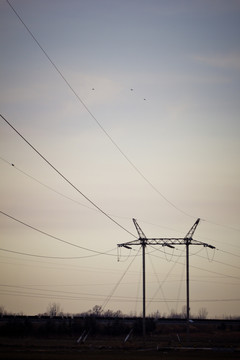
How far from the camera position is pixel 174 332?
104m

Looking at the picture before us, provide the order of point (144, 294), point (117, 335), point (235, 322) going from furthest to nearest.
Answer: point (235, 322), point (117, 335), point (144, 294)

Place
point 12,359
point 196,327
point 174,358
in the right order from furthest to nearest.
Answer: point 196,327 < point 174,358 < point 12,359

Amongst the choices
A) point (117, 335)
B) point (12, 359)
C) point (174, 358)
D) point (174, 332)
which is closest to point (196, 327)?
point (174, 332)

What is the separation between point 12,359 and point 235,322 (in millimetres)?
74761

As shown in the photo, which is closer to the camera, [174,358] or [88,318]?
[174,358]

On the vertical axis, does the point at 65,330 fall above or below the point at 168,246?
below

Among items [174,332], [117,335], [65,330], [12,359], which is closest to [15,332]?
[65,330]

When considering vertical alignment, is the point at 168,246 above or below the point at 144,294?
above

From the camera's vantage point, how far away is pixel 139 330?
103 m

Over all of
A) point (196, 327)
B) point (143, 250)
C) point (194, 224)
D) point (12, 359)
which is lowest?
point (12, 359)

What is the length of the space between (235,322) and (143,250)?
5138 cm

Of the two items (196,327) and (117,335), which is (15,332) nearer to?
(117,335)

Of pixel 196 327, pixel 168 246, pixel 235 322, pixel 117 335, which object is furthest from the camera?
pixel 235 322

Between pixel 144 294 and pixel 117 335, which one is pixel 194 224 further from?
pixel 117 335
